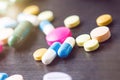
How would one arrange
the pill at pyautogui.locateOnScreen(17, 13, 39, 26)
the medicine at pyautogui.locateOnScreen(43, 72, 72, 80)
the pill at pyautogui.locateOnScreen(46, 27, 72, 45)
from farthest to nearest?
the pill at pyautogui.locateOnScreen(17, 13, 39, 26) → the pill at pyautogui.locateOnScreen(46, 27, 72, 45) → the medicine at pyautogui.locateOnScreen(43, 72, 72, 80)

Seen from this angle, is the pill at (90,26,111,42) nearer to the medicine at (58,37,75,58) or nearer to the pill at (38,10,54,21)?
the medicine at (58,37,75,58)

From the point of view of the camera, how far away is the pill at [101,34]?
0.67m

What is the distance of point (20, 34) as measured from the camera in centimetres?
A: 74

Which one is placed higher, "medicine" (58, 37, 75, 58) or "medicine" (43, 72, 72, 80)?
"medicine" (58, 37, 75, 58)

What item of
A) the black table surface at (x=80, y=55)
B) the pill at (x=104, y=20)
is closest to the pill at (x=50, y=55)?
the black table surface at (x=80, y=55)

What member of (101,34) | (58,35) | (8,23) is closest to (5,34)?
(8,23)

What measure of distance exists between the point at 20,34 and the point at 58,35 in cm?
10

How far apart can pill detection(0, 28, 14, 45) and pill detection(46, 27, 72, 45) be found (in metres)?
0.11

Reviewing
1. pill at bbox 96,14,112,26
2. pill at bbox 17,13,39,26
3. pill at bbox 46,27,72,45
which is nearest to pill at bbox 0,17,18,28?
pill at bbox 17,13,39,26

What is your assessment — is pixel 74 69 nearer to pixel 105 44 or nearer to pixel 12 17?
pixel 105 44

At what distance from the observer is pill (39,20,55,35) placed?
76cm

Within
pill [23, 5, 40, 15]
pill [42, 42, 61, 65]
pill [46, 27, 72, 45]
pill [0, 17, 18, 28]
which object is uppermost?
pill [23, 5, 40, 15]

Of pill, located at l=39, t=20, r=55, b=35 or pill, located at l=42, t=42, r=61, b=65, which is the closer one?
pill, located at l=42, t=42, r=61, b=65

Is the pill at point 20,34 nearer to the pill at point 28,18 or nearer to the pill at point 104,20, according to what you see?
the pill at point 28,18
